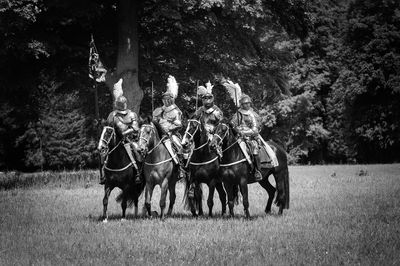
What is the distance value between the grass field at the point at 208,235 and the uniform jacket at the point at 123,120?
7.27ft

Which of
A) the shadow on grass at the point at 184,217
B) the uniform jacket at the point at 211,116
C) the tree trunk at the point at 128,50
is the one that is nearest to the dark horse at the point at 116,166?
the shadow on grass at the point at 184,217

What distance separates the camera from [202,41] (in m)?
27.9

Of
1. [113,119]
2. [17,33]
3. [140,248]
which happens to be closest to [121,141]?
[113,119]

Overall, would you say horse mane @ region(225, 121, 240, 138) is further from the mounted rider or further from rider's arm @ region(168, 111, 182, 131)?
rider's arm @ region(168, 111, 182, 131)

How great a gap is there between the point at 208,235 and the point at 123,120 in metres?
3.92

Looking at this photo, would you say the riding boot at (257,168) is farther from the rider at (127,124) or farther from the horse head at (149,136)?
the rider at (127,124)

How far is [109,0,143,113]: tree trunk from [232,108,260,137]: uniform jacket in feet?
37.5

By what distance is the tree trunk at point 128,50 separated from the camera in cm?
2589

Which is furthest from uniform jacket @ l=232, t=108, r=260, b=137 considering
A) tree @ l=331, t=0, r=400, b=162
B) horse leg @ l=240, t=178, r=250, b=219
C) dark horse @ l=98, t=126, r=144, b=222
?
tree @ l=331, t=0, r=400, b=162

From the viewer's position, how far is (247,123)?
1509cm

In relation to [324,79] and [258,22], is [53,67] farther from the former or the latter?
[324,79]

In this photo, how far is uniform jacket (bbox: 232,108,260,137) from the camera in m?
15.0

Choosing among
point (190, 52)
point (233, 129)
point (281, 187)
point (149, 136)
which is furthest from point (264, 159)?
point (190, 52)

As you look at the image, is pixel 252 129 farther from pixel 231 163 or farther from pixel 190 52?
pixel 190 52
